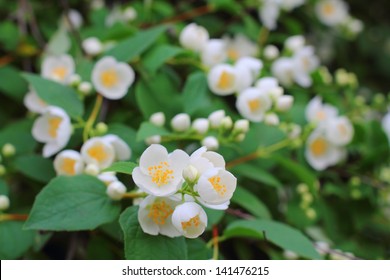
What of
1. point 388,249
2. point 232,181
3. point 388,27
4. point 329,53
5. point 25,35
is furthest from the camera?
point 388,27

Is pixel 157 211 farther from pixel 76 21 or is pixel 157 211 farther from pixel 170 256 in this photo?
pixel 76 21

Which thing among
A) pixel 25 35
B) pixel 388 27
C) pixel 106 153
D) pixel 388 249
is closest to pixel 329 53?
pixel 388 27

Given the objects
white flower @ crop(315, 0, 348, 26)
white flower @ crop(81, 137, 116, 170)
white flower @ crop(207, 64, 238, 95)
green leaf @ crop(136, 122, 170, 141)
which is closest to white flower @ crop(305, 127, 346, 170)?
white flower @ crop(207, 64, 238, 95)

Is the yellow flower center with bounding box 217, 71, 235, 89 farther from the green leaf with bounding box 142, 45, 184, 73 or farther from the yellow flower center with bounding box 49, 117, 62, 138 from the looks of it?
the yellow flower center with bounding box 49, 117, 62, 138

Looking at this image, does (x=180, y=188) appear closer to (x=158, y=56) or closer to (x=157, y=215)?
(x=157, y=215)

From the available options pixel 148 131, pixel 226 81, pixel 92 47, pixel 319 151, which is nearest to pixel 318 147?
pixel 319 151

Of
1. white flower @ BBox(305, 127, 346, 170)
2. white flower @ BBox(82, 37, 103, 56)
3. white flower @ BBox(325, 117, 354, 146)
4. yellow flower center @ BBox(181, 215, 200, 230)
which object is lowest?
white flower @ BBox(305, 127, 346, 170)

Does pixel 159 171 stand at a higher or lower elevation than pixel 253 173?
higher
